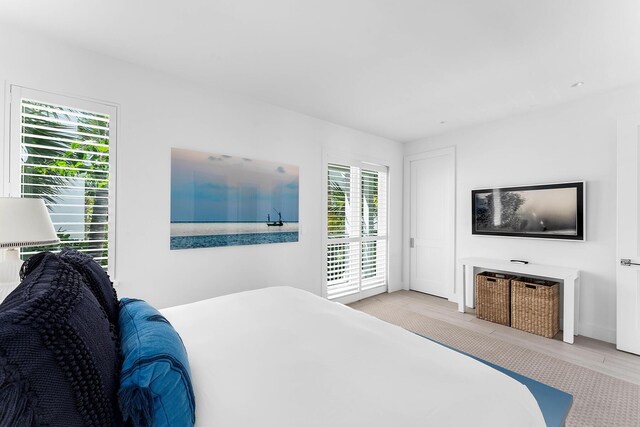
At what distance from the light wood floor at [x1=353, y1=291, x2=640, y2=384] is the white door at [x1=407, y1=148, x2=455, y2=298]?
1.98ft

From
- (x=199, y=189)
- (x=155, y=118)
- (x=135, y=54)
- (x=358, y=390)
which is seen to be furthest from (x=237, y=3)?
(x=358, y=390)

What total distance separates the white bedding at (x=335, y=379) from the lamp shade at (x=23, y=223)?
0.91 metres

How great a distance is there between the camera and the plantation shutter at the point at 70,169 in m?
2.17

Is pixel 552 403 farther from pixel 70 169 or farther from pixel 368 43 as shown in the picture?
pixel 70 169

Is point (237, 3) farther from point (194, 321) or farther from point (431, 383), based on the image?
point (431, 383)

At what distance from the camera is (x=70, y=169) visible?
229cm

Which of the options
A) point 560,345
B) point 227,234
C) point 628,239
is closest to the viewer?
point 628,239

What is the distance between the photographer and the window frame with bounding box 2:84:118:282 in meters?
2.09

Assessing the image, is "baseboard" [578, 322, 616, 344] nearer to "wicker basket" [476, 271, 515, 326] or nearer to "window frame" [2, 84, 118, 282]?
"wicker basket" [476, 271, 515, 326]

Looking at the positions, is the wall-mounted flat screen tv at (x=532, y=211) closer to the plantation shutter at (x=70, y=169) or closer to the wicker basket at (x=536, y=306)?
the wicker basket at (x=536, y=306)

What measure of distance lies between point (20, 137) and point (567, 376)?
463 centimetres

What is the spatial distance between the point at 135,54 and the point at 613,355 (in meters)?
5.13

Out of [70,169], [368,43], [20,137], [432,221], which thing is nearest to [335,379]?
[368,43]

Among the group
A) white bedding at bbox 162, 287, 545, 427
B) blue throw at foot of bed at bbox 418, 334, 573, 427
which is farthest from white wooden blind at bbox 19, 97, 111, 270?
blue throw at foot of bed at bbox 418, 334, 573, 427
